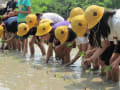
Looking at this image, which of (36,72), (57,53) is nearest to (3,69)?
(36,72)

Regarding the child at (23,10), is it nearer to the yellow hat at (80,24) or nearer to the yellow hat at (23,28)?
the yellow hat at (23,28)

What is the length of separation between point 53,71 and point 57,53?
74cm

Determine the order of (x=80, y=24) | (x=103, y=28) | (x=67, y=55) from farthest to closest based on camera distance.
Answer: (x=67, y=55) → (x=80, y=24) → (x=103, y=28)

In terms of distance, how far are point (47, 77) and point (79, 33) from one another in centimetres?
92

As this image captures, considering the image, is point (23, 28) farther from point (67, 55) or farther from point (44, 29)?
point (67, 55)

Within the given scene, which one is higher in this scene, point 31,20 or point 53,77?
point 31,20

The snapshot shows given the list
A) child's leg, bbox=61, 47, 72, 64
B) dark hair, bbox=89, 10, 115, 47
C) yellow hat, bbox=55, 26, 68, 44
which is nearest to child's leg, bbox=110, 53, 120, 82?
dark hair, bbox=89, 10, 115, 47

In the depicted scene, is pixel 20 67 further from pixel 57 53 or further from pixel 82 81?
pixel 82 81

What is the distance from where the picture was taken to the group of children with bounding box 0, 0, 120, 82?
355cm

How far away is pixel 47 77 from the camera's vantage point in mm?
4262

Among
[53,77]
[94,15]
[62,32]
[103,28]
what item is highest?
[94,15]

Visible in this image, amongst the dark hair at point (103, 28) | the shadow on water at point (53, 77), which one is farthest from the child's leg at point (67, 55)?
the dark hair at point (103, 28)

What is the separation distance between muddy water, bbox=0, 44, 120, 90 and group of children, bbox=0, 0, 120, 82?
236mm

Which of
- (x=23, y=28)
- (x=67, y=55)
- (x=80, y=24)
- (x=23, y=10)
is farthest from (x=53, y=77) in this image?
(x=23, y=10)
